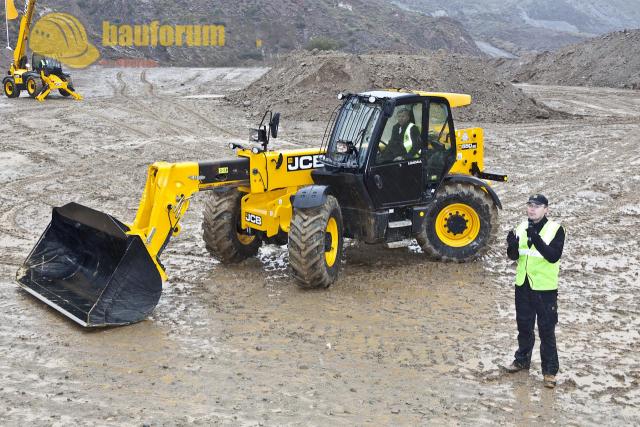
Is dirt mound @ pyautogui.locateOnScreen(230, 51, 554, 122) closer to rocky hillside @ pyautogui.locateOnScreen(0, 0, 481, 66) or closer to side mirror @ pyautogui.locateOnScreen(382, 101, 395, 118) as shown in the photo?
side mirror @ pyautogui.locateOnScreen(382, 101, 395, 118)

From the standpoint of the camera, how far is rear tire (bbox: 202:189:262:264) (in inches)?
380

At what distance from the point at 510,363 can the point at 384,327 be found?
1373mm

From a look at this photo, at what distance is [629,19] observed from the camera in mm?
90000

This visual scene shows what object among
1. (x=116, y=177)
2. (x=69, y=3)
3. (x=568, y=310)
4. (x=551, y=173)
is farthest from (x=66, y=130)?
(x=69, y=3)

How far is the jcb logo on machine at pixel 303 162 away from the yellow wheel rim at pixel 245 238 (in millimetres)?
1105

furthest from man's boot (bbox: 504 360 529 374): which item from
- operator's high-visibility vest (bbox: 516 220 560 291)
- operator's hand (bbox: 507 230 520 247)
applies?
operator's hand (bbox: 507 230 520 247)

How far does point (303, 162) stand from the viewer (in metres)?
9.57

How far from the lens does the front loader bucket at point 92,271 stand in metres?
7.87

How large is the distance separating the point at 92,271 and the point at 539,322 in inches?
183

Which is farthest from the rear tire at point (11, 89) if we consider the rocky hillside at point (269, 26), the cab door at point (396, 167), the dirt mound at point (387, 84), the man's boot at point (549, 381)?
the man's boot at point (549, 381)

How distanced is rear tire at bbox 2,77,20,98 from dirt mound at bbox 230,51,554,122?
751cm

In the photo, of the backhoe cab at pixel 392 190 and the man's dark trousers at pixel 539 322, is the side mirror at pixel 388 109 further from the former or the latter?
the man's dark trousers at pixel 539 322

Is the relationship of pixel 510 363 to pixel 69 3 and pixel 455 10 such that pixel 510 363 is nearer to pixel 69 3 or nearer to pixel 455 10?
pixel 69 3

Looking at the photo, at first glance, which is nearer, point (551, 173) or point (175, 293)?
point (175, 293)
